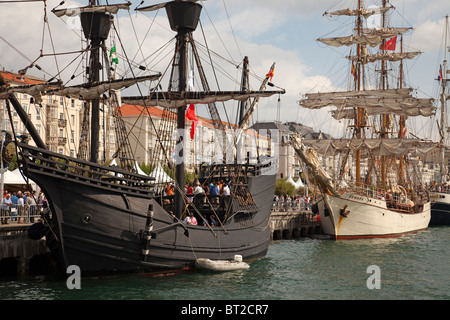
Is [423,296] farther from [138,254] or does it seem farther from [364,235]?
[364,235]

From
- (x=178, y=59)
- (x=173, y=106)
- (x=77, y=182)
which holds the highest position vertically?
(x=178, y=59)

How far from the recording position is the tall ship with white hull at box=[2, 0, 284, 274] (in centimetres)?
1677

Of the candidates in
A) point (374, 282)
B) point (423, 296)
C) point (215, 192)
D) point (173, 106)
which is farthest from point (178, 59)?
point (423, 296)

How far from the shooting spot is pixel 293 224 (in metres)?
39.3

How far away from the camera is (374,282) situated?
64.2ft

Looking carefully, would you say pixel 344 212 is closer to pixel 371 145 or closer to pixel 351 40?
pixel 371 145

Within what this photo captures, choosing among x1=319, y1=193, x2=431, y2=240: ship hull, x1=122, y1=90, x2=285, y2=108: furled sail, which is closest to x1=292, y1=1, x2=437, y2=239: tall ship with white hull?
x1=319, y1=193, x2=431, y2=240: ship hull

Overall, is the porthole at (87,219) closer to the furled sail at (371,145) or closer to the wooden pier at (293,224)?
the wooden pier at (293,224)

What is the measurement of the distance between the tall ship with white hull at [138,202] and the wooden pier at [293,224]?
10414 mm

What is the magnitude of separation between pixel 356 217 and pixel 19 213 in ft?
74.8

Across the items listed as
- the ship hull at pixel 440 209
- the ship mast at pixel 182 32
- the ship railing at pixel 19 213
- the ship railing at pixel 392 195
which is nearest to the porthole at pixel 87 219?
the ship railing at pixel 19 213

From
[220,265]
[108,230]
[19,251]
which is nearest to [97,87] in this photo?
[108,230]

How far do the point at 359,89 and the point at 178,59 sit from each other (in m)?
25.4
